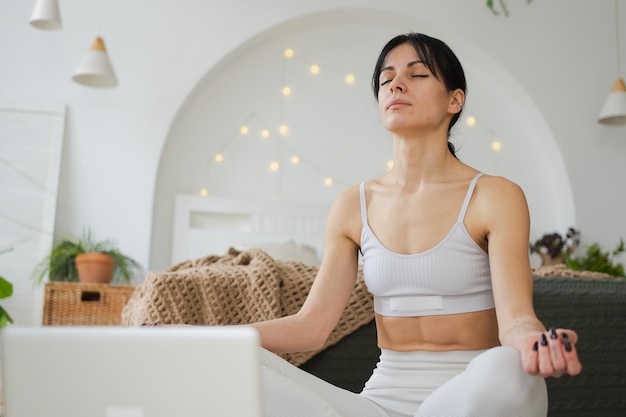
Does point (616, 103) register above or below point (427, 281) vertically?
above

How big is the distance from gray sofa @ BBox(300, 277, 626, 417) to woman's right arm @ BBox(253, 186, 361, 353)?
2.32ft

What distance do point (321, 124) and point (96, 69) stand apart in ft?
5.09

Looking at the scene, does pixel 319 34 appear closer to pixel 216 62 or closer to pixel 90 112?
pixel 216 62

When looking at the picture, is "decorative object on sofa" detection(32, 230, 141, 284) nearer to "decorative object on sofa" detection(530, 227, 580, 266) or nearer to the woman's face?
"decorative object on sofa" detection(530, 227, 580, 266)

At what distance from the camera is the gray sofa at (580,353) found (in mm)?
2131

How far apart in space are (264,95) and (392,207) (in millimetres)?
3803

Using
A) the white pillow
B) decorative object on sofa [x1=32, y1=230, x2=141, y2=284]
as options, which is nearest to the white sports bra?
the white pillow

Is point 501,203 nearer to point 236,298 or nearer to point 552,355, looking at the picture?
point 552,355

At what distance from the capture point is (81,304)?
4188 millimetres

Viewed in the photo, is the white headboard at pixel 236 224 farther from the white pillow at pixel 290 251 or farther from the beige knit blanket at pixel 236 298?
the beige knit blanket at pixel 236 298

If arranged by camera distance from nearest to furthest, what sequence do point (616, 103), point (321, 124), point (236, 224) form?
point (616, 103) < point (236, 224) < point (321, 124)

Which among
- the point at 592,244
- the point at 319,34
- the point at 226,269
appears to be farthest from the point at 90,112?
the point at 592,244

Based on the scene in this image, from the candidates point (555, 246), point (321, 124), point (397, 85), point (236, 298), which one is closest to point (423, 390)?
point (397, 85)

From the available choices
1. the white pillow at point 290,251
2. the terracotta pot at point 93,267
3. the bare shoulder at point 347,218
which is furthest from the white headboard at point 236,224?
the bare shoulder at point 347,218
